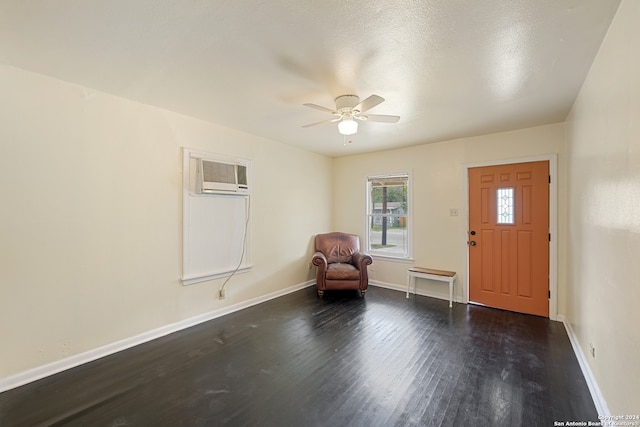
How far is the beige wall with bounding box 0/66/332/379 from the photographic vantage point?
7.13 feet

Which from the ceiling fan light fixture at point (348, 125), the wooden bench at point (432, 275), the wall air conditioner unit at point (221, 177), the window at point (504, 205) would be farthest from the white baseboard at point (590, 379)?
the wall air conditioner unit at point (221, 177)

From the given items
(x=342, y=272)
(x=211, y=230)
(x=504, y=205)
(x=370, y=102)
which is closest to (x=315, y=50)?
(x=370, y=102)

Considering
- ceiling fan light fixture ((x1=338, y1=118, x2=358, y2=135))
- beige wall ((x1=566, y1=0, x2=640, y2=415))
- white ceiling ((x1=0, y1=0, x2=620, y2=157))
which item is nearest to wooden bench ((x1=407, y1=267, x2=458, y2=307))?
beige wall ((x1=566, y1=0, x2=640, y2=415))

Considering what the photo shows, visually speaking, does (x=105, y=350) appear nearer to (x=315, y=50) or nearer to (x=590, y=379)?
(x=315, y=50)

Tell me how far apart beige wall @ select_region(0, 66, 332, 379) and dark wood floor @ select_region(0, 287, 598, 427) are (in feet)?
1.12

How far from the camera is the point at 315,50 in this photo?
190 cm

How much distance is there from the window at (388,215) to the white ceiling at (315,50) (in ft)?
6.57

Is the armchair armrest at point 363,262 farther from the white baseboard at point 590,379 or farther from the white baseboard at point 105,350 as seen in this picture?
the white baseboard at point 590,379

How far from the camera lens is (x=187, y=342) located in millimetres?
2873

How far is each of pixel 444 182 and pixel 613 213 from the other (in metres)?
2.72

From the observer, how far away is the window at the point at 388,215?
4.83 m

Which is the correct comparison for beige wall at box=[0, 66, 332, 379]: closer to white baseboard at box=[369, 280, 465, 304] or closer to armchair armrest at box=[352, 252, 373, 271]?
armchair armrest at box=[352, 252, 373, 271]

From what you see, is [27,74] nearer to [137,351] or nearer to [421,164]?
[137,351]

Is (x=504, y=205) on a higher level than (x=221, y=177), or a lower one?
lower
